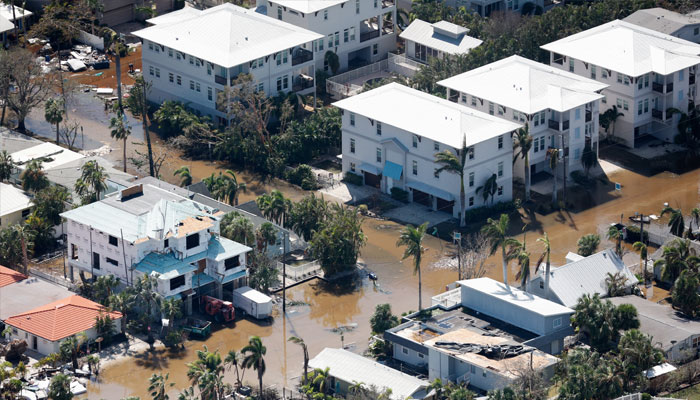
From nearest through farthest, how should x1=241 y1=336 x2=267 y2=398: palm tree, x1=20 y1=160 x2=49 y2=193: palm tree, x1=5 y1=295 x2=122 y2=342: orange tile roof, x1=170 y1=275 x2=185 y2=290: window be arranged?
x1=241 y1=336 x2=267 y2=398: palm tree
x1=5 y1=295 x2=122 y2=342: orange tile roof
x1=170 y1=275 x2=185 y2=290: window
x1=20 y1=160 x2=49 y2=193: palm tree

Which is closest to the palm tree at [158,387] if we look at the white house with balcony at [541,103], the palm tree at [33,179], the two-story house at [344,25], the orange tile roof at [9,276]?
the orange tile roof at [9,276]

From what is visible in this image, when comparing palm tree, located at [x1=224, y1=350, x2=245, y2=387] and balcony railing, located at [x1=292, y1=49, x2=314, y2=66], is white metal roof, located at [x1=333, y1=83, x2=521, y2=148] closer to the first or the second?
balcony railing, located at [x1=292, y1=49, x2=314, y2=66]

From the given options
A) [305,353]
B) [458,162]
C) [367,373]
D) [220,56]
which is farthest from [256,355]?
[220,56]

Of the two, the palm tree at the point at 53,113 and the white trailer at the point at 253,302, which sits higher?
the palm tree at the point at 53,113

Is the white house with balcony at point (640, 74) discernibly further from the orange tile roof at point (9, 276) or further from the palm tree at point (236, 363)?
the orange tile roof at point (9, 276)

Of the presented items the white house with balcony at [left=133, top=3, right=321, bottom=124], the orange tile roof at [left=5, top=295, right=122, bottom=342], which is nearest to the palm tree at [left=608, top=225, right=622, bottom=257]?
the orange tile roof at [left=5, top=295, right=122, bottom=342]

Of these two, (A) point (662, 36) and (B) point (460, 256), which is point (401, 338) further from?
(A) point (662, 36)

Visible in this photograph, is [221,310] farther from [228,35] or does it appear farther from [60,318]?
[228,35]
